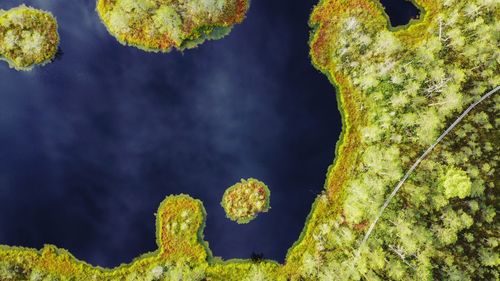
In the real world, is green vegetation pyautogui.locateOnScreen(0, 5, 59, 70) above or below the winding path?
above

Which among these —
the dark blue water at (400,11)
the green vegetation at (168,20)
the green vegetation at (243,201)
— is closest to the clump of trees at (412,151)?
the dark blue water at (400,11)

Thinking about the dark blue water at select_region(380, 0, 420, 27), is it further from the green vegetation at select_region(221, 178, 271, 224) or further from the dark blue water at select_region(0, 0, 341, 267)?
the green vegetation at select_region(221, 178, 271, 224)

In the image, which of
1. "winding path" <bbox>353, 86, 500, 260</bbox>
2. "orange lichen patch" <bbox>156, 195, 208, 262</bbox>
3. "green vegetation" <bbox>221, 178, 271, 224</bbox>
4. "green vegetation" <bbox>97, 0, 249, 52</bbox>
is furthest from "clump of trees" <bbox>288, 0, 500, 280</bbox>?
"green vegetation" <bbox>97, 0, 249, 52</bbox>

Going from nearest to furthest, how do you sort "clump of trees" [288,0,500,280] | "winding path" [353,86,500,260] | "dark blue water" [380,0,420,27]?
1. "clump of trees" [288,0,500,280]
2. "winding path" [353,86,500,260]
3. "dark blue water" [380,0,420,27]

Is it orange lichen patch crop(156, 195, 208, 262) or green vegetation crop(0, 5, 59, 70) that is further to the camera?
orange lichen patch crop(156, 195, 208, 262)

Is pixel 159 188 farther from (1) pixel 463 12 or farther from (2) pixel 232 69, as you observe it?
(1) pixel 463 12

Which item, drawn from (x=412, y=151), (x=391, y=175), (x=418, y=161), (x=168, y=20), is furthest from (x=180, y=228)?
(x=418, y=161)

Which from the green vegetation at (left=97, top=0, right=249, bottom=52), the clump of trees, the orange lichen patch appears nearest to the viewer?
the clump of trees
